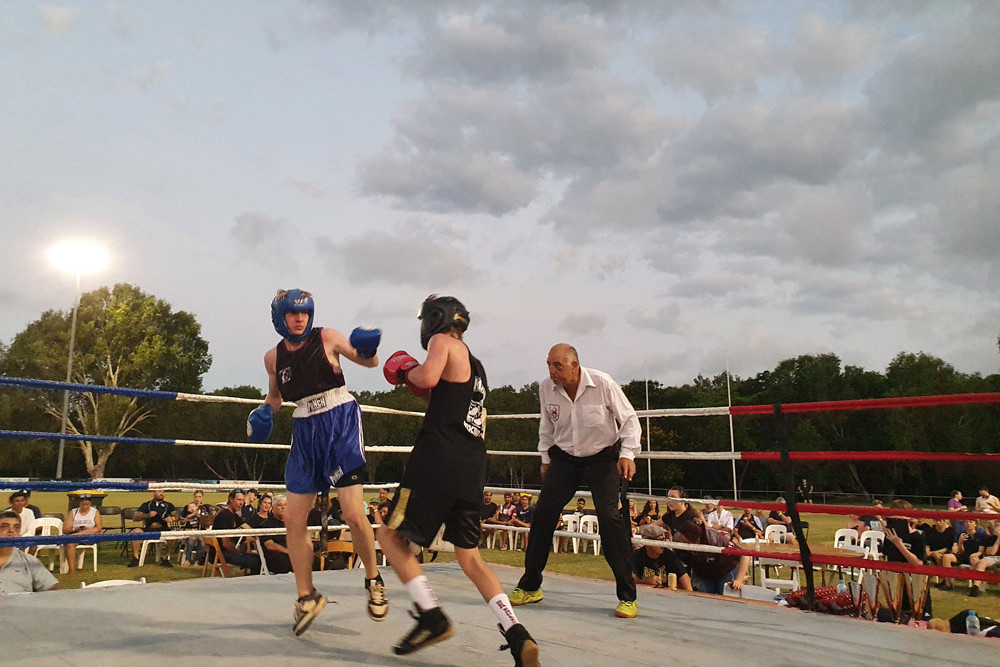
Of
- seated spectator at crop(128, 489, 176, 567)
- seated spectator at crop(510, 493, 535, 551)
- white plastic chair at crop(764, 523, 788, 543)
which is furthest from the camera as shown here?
seated spectator at crop(510, 493, 535, 551)

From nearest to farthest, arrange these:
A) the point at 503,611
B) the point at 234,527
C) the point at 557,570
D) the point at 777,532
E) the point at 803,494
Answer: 1. the point at 503,611
2. the point at 803,494
3. the point at 234,527
4. the point at 557,570
5. the point at 777,532

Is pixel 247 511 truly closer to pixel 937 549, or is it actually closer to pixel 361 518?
pixel 361 518

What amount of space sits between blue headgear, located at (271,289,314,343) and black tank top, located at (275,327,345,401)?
62 millimetres

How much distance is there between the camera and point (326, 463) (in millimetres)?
2939

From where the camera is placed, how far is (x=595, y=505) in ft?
11.4

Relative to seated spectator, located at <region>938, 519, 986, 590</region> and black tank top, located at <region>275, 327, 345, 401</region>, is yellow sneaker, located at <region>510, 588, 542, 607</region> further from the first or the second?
seated spectator, located at <region>938, 519, 986, 590</region>

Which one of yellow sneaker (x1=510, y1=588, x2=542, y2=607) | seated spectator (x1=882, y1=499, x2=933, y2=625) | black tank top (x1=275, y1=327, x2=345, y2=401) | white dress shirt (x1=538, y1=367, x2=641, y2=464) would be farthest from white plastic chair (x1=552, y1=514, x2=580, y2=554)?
black tank top (x1=275, y1=327, x2=345, y2=401)

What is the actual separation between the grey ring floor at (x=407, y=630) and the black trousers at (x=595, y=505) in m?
0.20

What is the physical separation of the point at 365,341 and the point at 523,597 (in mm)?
1530

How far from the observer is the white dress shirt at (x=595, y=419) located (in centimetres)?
347

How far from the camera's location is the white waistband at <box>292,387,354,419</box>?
2988mm

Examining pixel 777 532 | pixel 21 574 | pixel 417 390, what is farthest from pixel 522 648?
pixel 777 532

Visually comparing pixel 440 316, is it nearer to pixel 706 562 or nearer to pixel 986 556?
pixel 706 562

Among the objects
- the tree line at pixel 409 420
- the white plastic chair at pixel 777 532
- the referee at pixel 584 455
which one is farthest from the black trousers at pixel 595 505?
the tree line at pixel 409 420
